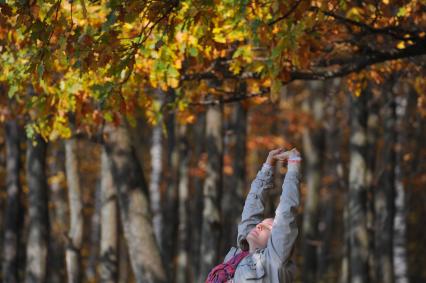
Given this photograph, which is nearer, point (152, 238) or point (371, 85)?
point (152, 238)

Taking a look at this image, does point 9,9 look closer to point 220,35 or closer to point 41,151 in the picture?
point 220,35

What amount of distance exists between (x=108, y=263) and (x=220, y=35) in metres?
6.65

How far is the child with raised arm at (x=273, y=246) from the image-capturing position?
7.32 meters

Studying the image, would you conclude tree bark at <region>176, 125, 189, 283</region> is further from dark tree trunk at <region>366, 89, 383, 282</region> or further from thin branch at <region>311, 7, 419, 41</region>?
thin branch at <region>311, 7, 419, 41</region>

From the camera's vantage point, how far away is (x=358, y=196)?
61.7 feet

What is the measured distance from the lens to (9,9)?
897 centimetres

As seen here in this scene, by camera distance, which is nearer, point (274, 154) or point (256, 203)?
point (274, 154)

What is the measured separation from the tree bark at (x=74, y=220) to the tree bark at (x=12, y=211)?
2.76 metres

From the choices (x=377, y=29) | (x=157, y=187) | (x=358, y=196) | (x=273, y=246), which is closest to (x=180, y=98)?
(x=377, y=29)

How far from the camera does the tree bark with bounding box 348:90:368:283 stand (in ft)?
61.0

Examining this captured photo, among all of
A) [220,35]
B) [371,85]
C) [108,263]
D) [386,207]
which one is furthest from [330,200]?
[220,35]

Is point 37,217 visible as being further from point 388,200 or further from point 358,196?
point 388,200

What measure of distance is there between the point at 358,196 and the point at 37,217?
5895 millimetres

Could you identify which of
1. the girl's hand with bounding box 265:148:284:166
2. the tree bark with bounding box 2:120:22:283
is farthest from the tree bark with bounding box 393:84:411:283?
the girl's hand with bounding box 265:148:284:166
